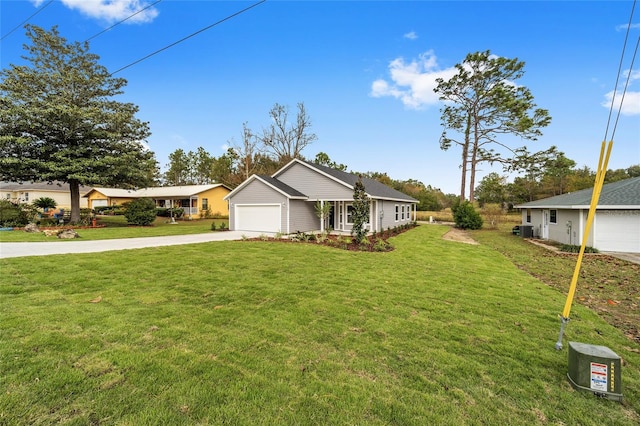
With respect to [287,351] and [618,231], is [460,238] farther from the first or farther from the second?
[287,351]

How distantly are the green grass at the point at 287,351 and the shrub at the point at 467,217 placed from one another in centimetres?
1892

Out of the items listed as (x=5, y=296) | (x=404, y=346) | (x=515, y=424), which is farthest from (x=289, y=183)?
(x=515, y=424)

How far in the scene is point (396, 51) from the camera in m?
14.8

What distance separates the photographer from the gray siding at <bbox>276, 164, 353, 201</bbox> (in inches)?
674

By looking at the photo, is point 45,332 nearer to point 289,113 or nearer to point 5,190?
point 289,113

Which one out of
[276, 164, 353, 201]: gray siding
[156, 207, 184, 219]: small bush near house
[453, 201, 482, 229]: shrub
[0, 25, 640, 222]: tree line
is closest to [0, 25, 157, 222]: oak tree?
[0, 25, 640, 222]: tree line

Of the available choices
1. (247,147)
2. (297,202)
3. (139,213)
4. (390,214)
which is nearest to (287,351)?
(297,202)

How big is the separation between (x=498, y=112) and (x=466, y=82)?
4384mm

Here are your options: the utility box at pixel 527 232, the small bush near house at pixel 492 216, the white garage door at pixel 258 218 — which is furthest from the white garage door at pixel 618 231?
the white garage door at pixel 258 218

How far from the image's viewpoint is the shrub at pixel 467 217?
2377 cm

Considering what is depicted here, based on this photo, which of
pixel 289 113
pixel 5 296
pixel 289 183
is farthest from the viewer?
pixel 289 113

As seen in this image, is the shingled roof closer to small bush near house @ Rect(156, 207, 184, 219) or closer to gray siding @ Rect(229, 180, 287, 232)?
gray siding @ Rect(229, 180, 287, 232)

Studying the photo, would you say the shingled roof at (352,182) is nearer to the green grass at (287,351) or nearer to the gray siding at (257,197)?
A: the gray siding at (257,197)

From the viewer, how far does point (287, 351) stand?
337 cm
